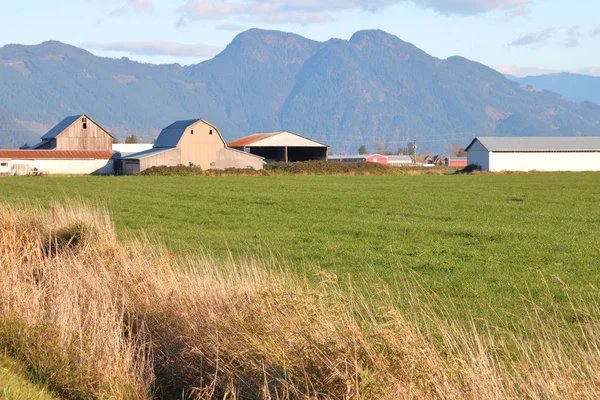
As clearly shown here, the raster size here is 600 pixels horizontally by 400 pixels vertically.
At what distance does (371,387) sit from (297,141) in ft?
293

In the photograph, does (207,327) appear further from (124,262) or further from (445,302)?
(445,302)

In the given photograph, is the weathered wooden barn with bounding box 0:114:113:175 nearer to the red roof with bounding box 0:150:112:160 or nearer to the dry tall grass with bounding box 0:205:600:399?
the red roof with bounding box 0:150:112:160

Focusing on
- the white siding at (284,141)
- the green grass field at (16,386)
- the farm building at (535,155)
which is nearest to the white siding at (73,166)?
the white siding at (284,141)

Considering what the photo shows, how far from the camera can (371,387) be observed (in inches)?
231

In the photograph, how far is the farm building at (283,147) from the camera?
3713 inches

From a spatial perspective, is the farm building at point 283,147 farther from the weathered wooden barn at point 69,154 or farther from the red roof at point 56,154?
the red roof at point 56,154

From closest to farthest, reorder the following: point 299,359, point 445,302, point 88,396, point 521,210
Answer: point 299,359 → point 88,396 → point 445,302 → point 521,210

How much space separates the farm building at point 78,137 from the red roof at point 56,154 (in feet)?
13.8

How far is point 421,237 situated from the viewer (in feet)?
62.5

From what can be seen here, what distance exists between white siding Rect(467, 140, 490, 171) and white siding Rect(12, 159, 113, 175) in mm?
44732

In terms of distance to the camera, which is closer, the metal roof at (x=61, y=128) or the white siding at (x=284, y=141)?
the white siding at (x=284, y=141)

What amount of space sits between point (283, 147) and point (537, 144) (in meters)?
32.0

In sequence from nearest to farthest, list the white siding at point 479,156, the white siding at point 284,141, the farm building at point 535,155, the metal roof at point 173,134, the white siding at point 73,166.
→ 1. the metal roof at point 173,134
2. the white siding at point 73,166
3. the farm building at point 535,155
4. the white siding at point 479,156
5. the white siding at point 284,141

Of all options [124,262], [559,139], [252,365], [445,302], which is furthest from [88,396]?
[559,139]
